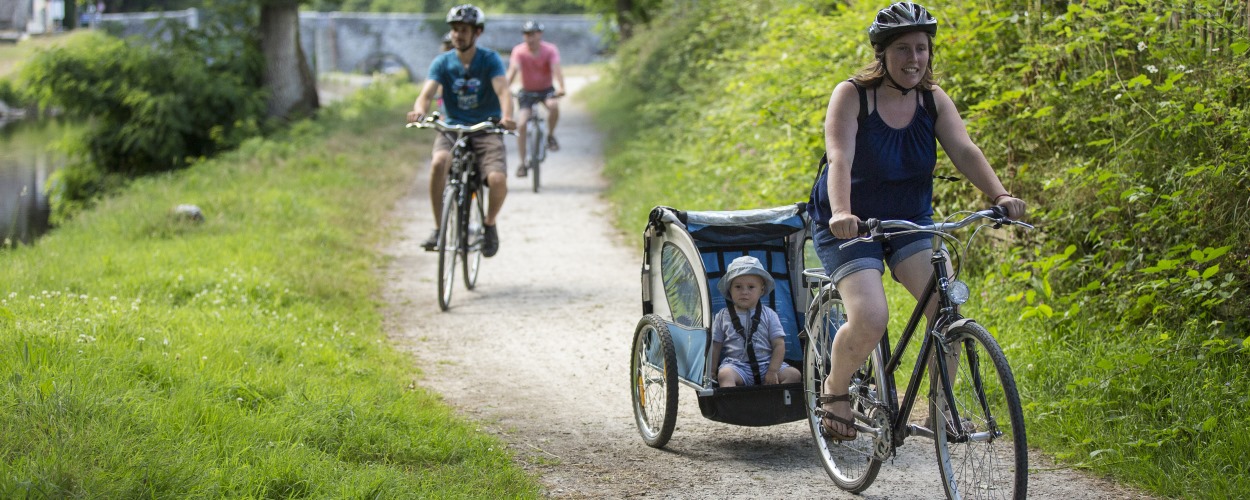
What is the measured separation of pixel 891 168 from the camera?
4227 mm

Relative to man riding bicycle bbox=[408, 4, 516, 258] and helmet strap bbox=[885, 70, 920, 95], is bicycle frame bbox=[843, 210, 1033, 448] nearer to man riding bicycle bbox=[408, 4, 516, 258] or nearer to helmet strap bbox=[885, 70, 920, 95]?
helmet strap bbox=[885, 70, 920, 95]

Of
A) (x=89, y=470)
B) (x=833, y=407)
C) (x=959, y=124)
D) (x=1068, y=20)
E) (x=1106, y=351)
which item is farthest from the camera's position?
(x=1068, y=20)

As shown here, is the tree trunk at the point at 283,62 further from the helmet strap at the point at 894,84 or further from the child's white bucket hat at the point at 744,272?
the helmet strap at the point at 894,84

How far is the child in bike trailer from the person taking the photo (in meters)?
5.03

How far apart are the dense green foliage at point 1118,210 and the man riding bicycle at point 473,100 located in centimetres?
225

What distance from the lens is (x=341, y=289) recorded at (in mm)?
8602

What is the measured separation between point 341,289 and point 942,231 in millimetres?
5581

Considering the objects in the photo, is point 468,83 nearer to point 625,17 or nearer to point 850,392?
point 850,392

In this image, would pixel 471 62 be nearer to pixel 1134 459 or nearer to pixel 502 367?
pixel 502 367

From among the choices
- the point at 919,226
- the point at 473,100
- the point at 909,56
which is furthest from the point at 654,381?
the point at 473,100

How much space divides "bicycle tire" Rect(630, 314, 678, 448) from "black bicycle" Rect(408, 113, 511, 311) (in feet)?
10.4

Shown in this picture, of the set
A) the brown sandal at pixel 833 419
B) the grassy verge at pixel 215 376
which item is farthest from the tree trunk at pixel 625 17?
the brown sandal at pixel 833 419

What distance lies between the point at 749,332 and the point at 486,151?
4196mm

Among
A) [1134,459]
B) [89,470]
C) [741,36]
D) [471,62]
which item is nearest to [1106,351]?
[1134,459]
